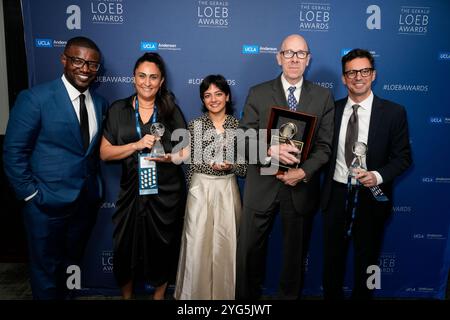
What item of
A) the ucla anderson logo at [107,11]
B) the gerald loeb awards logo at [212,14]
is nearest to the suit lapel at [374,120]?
the gerald loeb awards logo at [212,14]

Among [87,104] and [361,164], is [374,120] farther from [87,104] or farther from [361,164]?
[87,104]

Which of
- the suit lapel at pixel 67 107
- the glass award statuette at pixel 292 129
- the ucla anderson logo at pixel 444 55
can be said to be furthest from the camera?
the ucla anderson logo at pixel 444 55

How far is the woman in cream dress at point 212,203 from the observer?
244cm

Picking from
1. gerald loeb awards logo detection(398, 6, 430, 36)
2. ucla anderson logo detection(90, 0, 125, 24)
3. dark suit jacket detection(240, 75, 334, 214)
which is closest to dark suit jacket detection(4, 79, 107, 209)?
ucla anderson logo detection(90, 0, 125, 24)

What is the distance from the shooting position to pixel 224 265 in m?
2.55

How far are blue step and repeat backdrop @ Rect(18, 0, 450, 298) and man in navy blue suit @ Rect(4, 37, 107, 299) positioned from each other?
18.6 inches

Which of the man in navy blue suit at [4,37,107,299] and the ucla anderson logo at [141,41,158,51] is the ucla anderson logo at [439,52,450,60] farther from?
the man in navy blue suit at [4,37,107,299]

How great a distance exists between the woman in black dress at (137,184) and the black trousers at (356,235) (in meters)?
1.18

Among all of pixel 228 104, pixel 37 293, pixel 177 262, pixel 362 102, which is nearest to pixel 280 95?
pixel 228 104

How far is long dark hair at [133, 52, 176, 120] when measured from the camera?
2.44m

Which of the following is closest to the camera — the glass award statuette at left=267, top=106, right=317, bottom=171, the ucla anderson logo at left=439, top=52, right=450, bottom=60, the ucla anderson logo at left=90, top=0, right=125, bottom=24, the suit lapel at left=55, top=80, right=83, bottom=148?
the glass award statuette at left=267, top=106, right=317, bottom=171

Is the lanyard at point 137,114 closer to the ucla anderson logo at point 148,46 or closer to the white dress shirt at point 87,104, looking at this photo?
the white dress shirt at point 87,104

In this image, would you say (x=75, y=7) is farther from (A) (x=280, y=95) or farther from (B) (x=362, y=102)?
(B) (x=362, y=102)

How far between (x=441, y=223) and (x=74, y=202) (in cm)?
321
